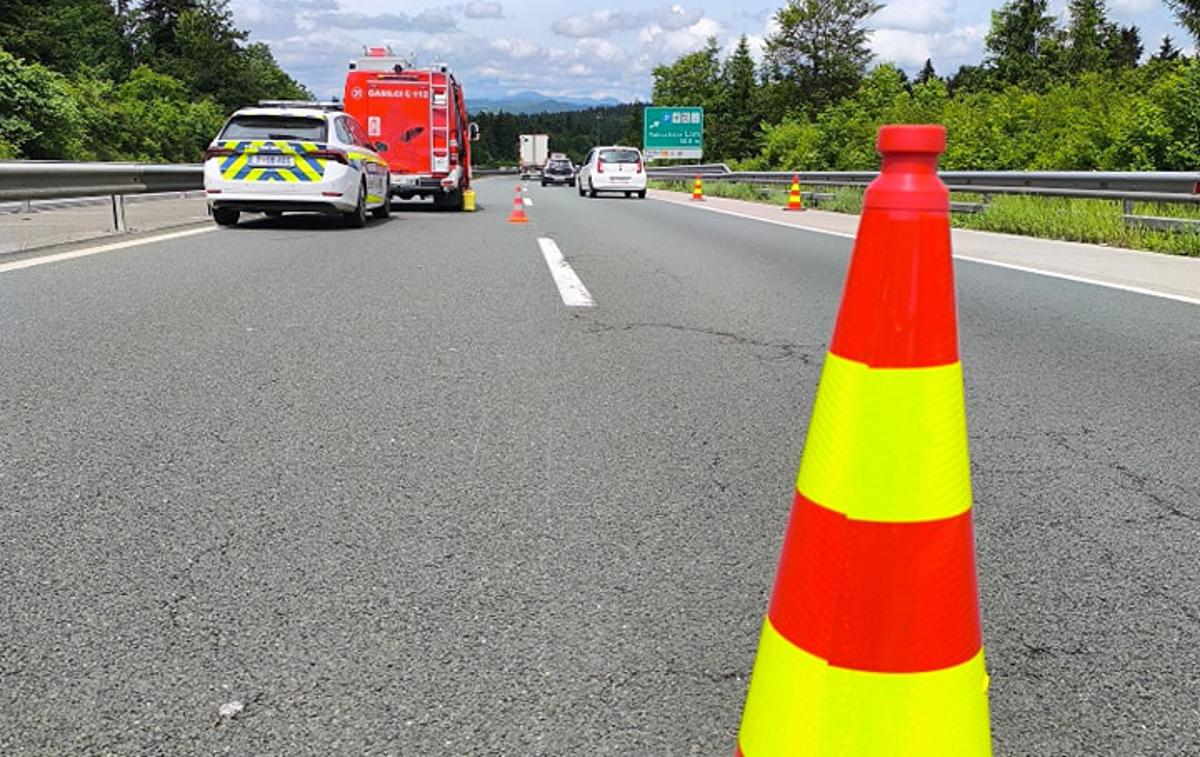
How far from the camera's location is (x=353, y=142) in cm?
1432

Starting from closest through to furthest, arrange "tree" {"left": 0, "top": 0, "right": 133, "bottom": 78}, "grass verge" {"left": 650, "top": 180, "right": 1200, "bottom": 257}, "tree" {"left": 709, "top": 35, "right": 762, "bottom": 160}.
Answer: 1. "grass verge" {"left": 650, "top": 180, "right": 1200, "bottom": 257}
2. "tree" {"left": 0, "top": 0, "right": 133, "bottom": 78}
3. "tree" {"left": 709, "top": 35, "right": 762, "bottom": 160}

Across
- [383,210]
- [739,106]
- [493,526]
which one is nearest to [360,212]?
[383,210]

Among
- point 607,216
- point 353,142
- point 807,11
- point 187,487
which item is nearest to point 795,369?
point 187,487

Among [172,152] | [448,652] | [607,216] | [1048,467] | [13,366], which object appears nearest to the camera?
[448,652]

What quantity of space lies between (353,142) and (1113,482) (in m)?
12.4

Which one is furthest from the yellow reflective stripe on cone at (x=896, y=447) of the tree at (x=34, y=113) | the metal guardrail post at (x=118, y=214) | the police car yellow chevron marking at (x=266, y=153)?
the tree at (x=34, y=113)

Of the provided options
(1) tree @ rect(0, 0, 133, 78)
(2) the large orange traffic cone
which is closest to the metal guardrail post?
(2) the large orange traffic cone

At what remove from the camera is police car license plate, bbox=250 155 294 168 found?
1293 cm

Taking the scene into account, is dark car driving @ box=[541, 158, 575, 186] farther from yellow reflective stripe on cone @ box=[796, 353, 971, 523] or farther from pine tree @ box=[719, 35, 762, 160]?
yellow reflective stripe on cone @ box=[796, 353, 971, 523]

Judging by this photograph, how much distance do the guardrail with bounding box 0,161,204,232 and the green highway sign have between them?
128 ft

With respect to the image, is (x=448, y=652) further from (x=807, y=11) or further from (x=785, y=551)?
(x=807, y=11)

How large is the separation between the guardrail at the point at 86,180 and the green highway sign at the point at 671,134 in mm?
38936

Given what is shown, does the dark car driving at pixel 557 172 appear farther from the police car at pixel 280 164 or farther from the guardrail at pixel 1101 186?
the police car at pixel 280 164

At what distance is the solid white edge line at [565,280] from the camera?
7.87 meters
